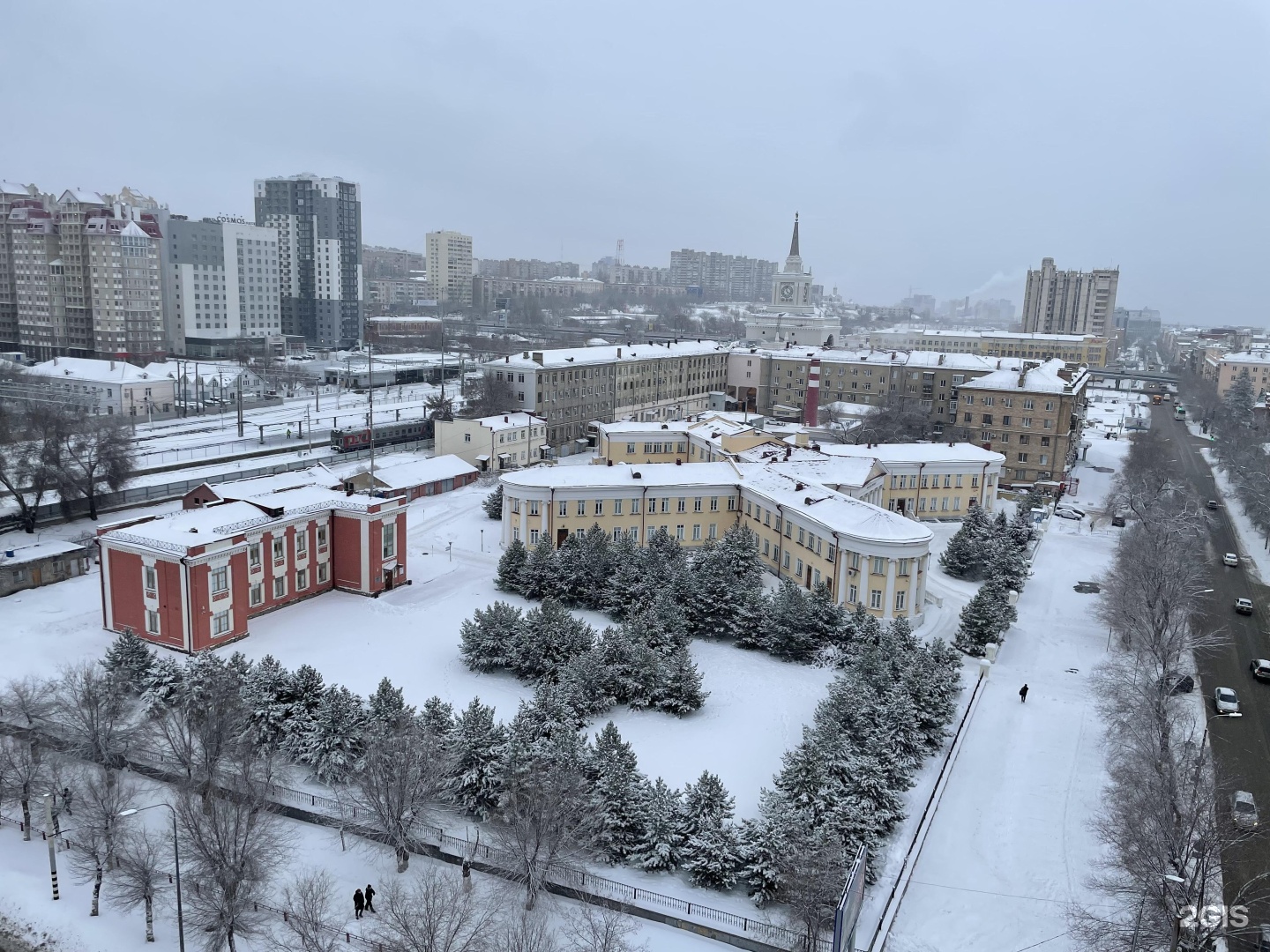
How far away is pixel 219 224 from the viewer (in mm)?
99000

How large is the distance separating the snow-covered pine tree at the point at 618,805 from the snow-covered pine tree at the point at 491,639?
790 centimetres

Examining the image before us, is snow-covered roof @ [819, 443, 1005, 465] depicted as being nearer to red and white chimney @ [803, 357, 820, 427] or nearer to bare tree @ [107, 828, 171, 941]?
red and white chimney @ [803, 357, 820, 427]

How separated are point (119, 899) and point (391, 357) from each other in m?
90.3

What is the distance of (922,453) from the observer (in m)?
46.2

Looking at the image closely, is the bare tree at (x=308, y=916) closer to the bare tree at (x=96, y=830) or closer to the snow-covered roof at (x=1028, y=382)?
the bare tree at (x=96, y=830)

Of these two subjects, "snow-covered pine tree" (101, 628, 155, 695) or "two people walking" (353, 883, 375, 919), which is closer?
"two people walking" (353, 883, 375, 919)

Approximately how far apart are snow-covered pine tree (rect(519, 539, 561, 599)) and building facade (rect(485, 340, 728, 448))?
1037 inches

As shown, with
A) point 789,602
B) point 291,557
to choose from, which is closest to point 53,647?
point 291,557

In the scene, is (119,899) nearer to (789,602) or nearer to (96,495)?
(789,602)

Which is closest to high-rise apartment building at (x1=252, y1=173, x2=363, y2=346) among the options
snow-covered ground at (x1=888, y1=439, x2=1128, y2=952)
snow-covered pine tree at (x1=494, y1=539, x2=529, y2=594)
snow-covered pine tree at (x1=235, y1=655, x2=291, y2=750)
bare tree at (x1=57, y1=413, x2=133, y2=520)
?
bare tree at (x1=57, y1=413, x2=133, y2=520)

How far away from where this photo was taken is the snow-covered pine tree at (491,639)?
87.0 ft

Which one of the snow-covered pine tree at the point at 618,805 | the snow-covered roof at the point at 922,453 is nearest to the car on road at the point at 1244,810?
the snow-covered pine tree at the point at 618,805

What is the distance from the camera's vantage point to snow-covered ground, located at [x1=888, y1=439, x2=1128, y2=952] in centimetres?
1706

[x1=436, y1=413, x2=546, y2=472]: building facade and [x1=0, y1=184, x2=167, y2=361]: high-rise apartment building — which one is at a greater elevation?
[x1=0, y1=184, x2=167, y2=361]: high-rise apartment building
